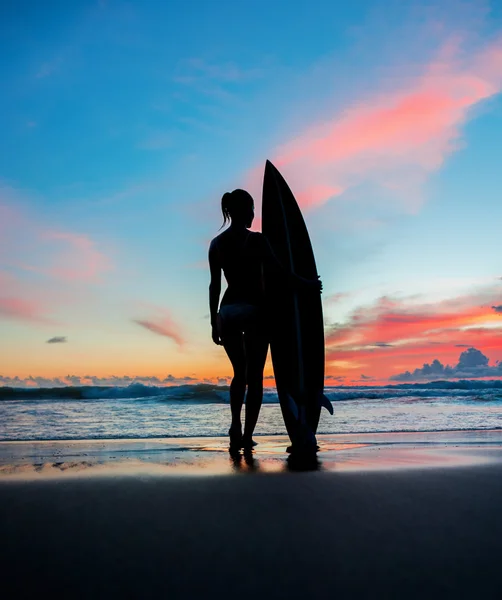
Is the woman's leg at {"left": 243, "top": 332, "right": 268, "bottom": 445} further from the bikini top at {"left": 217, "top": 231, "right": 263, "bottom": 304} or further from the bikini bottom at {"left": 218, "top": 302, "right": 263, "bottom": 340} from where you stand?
the bikini top at {"left": 217, "top": 231, "right": 263, "bottom": 304}

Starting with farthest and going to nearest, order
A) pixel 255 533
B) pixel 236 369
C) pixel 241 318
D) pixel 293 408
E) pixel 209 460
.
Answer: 1. pixel 236 369
2. pixel 241 318
3. pixel 293 408
4. pixel 209 460
5. pixel 255 533

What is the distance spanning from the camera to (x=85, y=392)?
76.1 ft

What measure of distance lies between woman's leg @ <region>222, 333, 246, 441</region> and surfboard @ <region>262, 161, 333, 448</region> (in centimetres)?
26

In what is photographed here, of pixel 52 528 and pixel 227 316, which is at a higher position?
pixel 227 316

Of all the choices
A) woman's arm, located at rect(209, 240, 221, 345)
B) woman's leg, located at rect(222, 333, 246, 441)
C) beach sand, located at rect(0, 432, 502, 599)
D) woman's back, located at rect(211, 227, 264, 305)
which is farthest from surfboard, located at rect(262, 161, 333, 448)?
beach sand, located at rect(0, 432, 502, 599)

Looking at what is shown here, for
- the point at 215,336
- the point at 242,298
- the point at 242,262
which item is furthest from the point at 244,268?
the point at 215,336

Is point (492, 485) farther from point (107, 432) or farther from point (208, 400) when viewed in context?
point (208, 400)

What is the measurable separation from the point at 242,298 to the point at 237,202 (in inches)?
31.3

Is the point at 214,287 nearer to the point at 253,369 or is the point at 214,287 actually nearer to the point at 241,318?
the point at 241,318

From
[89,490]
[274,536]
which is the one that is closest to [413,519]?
[274,536]

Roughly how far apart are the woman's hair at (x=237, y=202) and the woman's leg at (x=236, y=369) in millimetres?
1021

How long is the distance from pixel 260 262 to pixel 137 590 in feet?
11.1

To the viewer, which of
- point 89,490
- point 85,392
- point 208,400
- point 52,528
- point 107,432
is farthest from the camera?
point 85,392

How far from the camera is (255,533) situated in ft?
5.49
